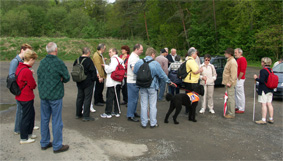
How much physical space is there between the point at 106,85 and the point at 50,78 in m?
2.46

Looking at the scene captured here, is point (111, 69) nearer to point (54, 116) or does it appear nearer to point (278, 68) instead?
point (54, 116)

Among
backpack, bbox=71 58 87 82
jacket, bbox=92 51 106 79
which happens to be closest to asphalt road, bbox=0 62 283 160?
backpack, bbox=71 58 87 82

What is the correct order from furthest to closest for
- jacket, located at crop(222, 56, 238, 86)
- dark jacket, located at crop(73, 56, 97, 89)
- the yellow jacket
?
jacket, located at crop(222, 56, 238, 86) < the yellow jacket < dark jacket, located at crop(73, 56, 97, 89)

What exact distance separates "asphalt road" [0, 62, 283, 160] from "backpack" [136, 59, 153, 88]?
117 cm

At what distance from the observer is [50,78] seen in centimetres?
422

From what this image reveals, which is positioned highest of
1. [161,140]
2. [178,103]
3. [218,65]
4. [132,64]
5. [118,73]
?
[132,64]

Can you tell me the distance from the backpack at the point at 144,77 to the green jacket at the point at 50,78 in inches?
76.7

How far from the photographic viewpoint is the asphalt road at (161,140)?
14.2 ft

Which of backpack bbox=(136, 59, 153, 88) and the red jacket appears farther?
backpack bbox=(136, 59, 153, 88)

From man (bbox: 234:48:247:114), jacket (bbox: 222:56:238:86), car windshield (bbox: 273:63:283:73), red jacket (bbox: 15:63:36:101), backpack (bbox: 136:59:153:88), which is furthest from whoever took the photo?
car windshield (bbox: 273:63:283:73)

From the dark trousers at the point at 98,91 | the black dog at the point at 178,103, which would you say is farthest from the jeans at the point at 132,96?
the dark trousers at the point at 98,91

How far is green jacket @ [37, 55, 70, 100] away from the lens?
4.18 m

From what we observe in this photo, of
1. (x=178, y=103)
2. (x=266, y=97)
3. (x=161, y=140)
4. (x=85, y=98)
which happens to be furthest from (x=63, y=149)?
(x=266, y=97)

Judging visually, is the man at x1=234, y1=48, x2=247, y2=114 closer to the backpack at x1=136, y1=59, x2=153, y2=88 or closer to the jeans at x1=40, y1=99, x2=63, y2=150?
the backpack at x1=136, y1=59, x2=153, y2=88
